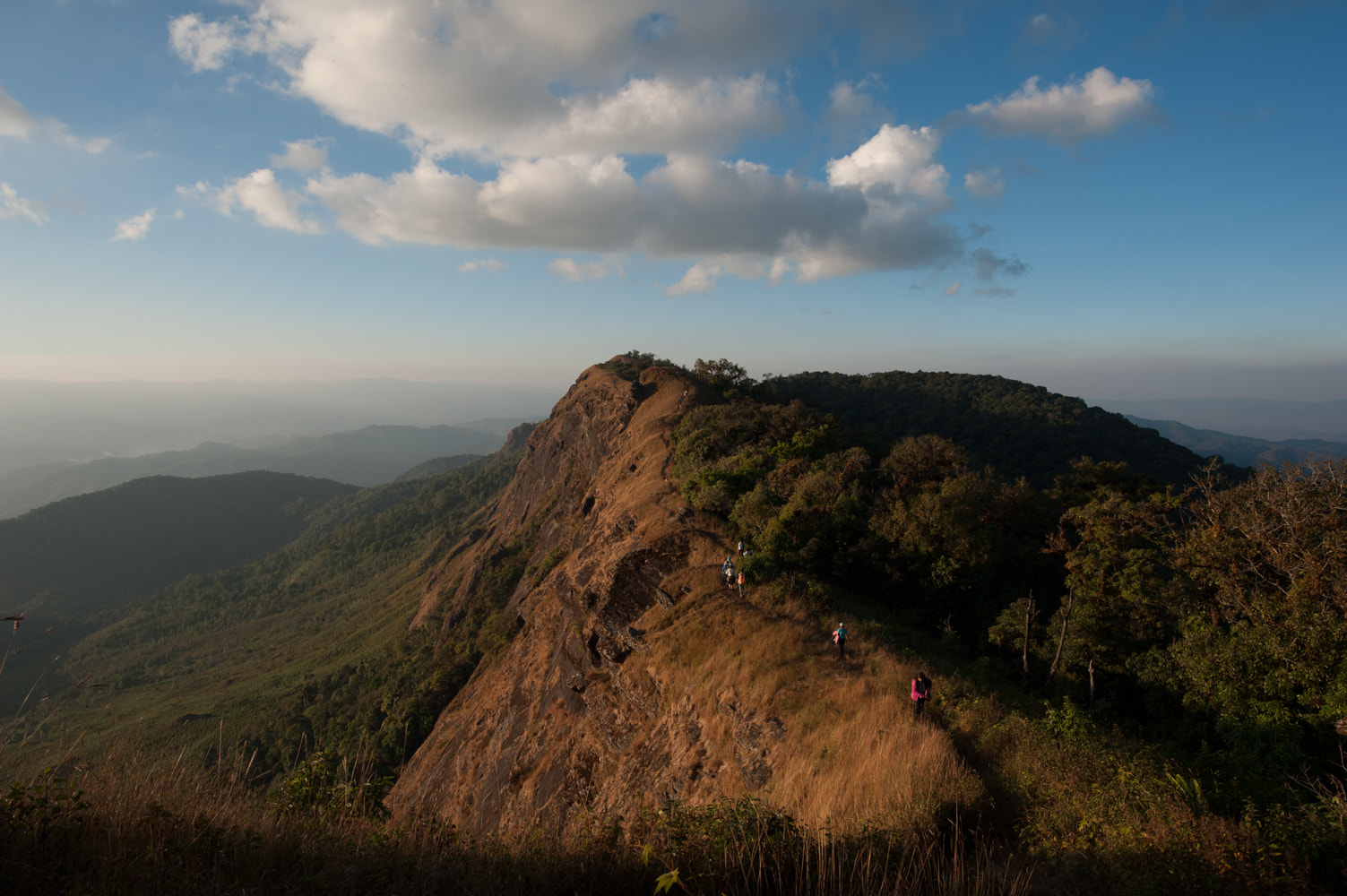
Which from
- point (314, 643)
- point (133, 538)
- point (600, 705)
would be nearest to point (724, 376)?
point (600, 705)

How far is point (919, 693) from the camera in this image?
1058cm

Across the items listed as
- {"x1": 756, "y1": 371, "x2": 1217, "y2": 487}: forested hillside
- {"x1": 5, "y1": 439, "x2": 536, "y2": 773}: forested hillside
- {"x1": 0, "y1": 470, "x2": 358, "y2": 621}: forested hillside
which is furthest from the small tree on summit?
{"x1": 0, "y1": 470, "x2": 358, "y2": 621}: forested hillside

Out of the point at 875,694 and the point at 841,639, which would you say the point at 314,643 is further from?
the point at 875,694

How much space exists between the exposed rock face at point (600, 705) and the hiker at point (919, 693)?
9.72 ft

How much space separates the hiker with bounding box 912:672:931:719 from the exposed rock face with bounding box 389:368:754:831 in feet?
9.72

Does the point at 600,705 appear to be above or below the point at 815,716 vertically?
below

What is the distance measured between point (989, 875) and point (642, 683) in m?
12.9

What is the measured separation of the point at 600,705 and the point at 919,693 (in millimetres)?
11647

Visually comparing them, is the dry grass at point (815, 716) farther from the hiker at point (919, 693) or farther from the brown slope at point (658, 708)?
the hiker at point (919, 693)

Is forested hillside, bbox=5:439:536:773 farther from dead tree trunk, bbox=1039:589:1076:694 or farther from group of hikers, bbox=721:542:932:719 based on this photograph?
dead tree trunk, bbox=1039:589:1076:694

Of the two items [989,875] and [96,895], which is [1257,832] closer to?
[989,875]

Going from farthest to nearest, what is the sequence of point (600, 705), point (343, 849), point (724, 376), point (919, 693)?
point (724, 376) < point (600, 705) < point (919, 693) < point (343, 849)

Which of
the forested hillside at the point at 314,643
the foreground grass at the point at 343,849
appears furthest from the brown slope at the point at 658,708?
the forested hillside at the point at 314,643

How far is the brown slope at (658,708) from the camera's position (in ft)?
30.8
